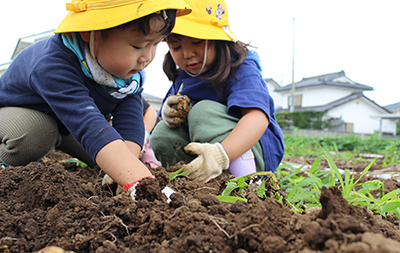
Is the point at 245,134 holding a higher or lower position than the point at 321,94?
higher

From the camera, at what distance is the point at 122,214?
92 centimetres

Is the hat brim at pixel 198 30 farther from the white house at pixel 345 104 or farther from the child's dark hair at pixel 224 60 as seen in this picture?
the white house at pixel 345 104

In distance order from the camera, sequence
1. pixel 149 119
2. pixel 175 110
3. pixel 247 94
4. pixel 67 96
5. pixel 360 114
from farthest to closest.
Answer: pixel 360 114
pixel 149 119
pixel 175 110
pixel 247 94
pixel 67 96

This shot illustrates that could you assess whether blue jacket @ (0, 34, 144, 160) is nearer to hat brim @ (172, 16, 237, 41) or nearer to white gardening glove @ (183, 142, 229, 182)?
white gardening glove @ (183, 142, 229, 182)

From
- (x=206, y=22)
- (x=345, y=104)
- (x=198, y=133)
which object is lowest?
(x=345, y=104)

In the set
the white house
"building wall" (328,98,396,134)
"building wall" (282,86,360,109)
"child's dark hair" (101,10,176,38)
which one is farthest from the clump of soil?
"building wall" (282,86,360,109)

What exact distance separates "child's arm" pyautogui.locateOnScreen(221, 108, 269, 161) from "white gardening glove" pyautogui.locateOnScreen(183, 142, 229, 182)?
0.19 ft

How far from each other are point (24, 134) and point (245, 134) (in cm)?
136

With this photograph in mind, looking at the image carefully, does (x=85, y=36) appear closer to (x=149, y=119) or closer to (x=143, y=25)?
(x=143, y=25)

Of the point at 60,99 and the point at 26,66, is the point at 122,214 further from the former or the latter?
the point at 26,66

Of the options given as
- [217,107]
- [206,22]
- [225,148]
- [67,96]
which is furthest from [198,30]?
[67,96]

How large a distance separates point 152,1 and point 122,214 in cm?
100

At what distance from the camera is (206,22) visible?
1.97 m

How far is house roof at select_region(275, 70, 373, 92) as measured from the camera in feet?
83.9
